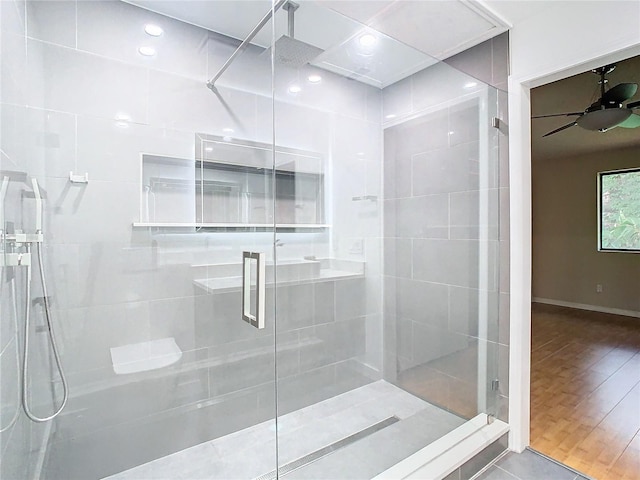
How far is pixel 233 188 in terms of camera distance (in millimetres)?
2125

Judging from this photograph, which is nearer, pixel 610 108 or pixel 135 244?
pixel 135 244

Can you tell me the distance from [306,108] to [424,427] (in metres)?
2.18

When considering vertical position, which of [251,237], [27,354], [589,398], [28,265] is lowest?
[589,398]

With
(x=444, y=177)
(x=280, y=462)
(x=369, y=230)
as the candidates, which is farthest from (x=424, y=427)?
(x=444, y=177)

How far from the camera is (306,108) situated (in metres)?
2.30

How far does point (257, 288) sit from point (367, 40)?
1.73 m

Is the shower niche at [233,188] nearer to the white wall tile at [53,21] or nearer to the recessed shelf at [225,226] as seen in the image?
the recessed shelf at [225,226]

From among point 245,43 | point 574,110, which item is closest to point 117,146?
point 245,43

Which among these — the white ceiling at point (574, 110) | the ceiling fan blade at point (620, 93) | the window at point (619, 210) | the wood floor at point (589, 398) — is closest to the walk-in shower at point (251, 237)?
the wood floor at point (589, 398)

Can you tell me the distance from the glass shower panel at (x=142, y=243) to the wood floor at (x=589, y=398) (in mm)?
1735

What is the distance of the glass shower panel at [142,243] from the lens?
1519 mm

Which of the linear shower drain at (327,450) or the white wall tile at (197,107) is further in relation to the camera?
the white wall tile at (197,107)

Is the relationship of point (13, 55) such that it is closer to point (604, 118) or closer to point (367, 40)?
point (367, 40)

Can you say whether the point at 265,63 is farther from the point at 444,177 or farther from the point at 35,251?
the point at 35,251
